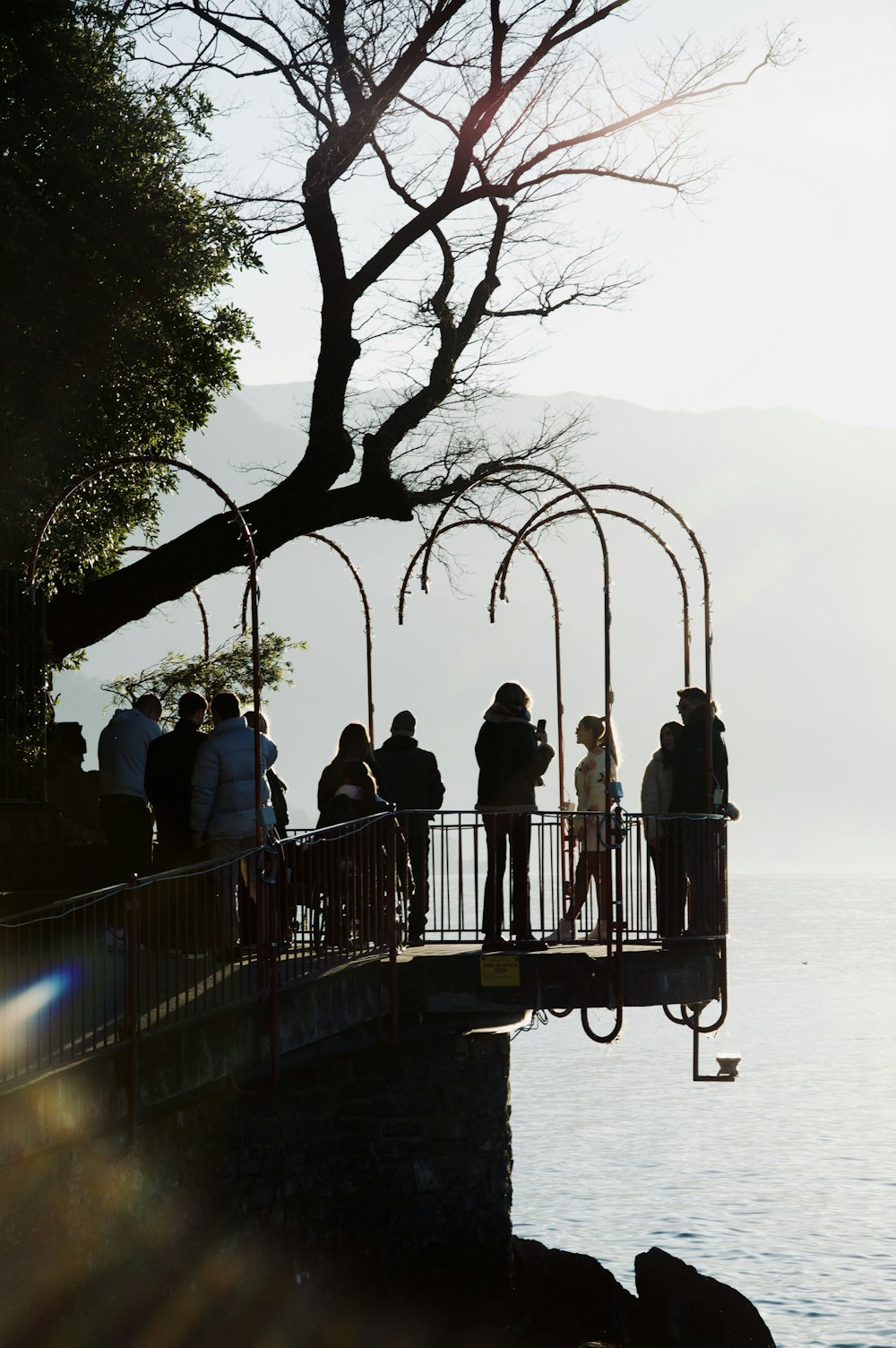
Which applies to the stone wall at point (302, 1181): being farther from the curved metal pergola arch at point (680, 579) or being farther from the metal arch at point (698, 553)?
the metal arch at point (698, 553)

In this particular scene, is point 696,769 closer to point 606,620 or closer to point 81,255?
point 606,620

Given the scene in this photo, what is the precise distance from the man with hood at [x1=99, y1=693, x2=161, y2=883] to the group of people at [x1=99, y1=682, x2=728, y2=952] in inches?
0.4

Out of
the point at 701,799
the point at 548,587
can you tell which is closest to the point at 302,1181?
the point at 701,799

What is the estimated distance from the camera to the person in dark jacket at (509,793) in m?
14.5

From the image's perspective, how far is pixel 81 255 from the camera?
18.4 meters

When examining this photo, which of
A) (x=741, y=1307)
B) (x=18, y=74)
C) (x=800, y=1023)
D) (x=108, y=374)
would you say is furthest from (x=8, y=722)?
(x=800, y=1023)

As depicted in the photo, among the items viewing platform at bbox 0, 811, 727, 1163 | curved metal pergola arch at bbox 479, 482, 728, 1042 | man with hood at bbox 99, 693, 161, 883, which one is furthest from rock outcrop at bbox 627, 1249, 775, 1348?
man with hood at bbox 99, 693, 161, 883

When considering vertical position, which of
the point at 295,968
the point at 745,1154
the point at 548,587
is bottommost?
the point at 745,1154

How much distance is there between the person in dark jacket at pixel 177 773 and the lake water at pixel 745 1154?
13.6 m

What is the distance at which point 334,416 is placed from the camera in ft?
71.4

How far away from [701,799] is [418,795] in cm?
256

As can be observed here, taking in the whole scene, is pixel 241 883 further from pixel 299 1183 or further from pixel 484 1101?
pixel 484 1101

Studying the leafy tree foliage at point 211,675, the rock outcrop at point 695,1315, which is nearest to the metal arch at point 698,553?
the rock outcrop at point 695,1315

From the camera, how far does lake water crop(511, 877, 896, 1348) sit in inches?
1100
